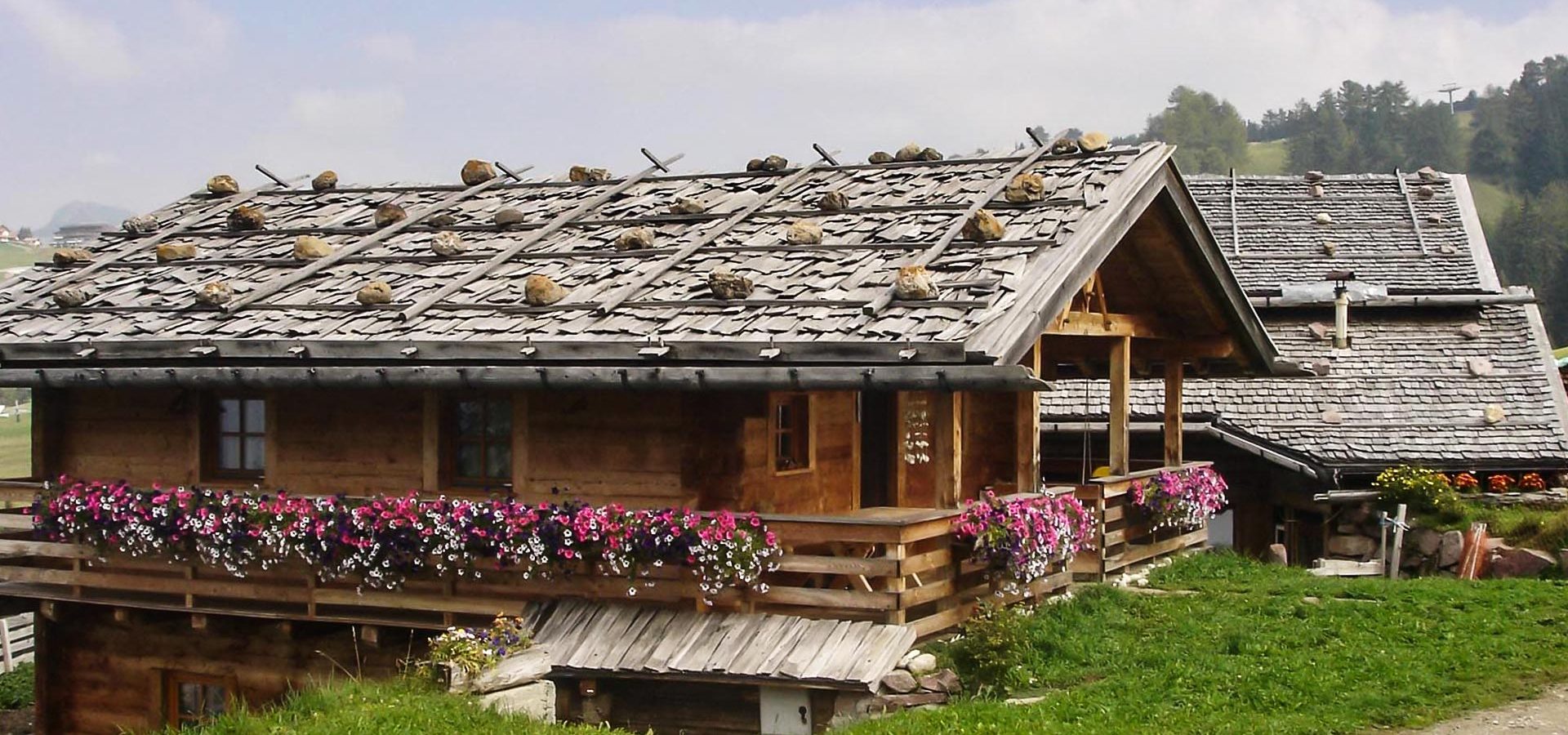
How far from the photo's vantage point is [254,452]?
53.4 ft

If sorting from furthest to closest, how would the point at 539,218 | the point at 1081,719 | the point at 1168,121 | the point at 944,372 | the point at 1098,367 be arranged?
1. the point at 1168,121
2. the point at 1098,367
3. the point at 539,218
4. the point at 944,372
5. the point at 1081,719

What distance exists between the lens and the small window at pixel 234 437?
1623 cm

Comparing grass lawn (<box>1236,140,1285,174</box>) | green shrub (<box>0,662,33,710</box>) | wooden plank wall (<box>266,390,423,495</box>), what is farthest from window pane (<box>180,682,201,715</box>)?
grass lawn (<box>1236,140,1285,174</box>)

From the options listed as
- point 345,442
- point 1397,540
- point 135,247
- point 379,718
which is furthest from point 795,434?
point 1397,540

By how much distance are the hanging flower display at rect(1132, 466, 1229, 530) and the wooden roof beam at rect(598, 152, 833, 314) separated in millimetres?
4459

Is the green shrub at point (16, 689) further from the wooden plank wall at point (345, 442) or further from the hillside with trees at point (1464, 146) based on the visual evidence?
the hillside with trees at point (1464, 146)

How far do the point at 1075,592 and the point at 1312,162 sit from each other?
9354 cm

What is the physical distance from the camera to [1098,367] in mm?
21609

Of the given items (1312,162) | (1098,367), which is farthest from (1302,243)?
(1312,162)

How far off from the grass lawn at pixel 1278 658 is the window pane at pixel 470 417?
486cm

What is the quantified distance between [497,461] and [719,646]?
9.84ft

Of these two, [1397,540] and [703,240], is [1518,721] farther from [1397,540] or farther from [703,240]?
[1397,540]

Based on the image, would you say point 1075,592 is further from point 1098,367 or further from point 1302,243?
point 1302,243

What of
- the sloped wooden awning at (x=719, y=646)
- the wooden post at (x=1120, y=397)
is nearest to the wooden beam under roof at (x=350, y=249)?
the sloped wooden awning at (x=719, y=646)
